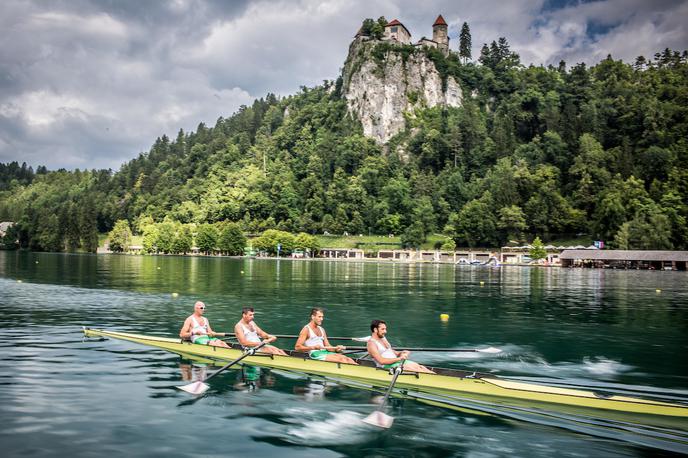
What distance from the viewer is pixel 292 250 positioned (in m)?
177

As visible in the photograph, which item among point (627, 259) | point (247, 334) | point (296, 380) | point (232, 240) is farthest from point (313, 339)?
point (232, 240)

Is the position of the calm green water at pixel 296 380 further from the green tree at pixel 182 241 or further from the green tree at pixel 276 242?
the green tree at pixel 182 241

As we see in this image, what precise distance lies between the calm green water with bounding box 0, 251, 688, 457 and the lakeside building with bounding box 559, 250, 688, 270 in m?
74.3

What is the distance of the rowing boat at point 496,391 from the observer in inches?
538

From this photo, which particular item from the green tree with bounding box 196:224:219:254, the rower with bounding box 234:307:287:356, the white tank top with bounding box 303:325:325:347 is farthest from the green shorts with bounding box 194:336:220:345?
the green tree with bounding box 196:224:219:254

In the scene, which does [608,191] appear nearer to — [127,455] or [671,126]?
[671,126]

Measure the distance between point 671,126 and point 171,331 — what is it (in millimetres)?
174516

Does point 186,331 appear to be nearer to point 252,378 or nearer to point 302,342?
point 252,378

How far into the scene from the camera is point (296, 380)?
1823 cm

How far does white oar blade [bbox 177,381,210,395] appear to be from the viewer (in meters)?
16.4

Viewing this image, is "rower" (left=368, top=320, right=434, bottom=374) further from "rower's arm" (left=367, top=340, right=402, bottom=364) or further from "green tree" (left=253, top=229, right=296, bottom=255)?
"green tree" (left=253, top=229, right=296, bottom=255)

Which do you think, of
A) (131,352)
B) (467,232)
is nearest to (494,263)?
(467,232)

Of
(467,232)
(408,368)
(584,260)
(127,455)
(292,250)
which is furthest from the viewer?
(292,250)

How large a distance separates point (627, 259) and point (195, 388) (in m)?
112
